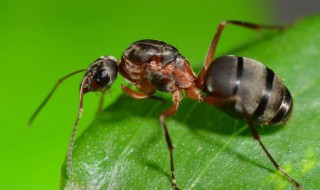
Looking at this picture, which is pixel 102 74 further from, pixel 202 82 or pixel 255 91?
pixel 255 91

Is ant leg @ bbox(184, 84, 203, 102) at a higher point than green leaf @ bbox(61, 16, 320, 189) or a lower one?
higher

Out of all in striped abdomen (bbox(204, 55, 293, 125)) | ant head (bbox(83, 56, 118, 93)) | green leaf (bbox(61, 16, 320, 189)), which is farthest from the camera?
ant head (bbox(83, 56, 118, 93))

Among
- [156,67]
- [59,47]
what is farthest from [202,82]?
[59,47]

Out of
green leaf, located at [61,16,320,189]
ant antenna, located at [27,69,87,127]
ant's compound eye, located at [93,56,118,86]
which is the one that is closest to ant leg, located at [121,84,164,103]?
green leaf, located at [61,16,320,189]

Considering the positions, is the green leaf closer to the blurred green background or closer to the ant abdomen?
the ant abdomen

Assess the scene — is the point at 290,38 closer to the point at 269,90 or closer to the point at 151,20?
the point at 269,90

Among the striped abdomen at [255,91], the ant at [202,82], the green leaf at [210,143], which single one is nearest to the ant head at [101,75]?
the ant at [202,82]

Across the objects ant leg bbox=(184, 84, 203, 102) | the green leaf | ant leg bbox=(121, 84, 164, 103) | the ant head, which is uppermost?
the ant head
